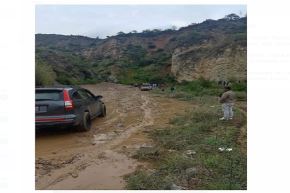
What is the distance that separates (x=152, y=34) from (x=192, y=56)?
117 feet

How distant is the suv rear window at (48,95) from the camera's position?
24.6ft

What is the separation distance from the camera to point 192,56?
34906mm

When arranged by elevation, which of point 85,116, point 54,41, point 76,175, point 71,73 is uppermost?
point 54,41

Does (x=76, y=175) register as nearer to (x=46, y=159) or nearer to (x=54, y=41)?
(x=46, y=159)

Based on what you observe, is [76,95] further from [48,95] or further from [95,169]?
[95,169]

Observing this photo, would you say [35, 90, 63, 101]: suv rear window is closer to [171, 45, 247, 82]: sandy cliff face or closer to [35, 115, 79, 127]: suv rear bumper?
[35, 115, 79, 127]: suv rear bumper

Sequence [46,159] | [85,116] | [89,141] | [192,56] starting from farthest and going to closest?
[192,56], [85,116], [89,141], [46,159]

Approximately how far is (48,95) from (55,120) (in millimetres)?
574

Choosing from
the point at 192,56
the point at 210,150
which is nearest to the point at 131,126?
the point at 210,150

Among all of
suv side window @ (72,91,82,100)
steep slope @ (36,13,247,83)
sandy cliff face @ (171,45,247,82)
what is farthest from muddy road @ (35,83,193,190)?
steep slope @ (36,13,247,83)

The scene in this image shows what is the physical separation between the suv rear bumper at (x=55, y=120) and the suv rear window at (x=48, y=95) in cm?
39

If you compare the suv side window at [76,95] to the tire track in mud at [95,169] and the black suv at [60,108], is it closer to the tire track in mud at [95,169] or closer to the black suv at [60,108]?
the black suv at [60,108]

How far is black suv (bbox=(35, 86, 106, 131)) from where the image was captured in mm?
7328

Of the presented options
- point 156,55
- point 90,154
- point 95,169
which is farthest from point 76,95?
point 156,55
